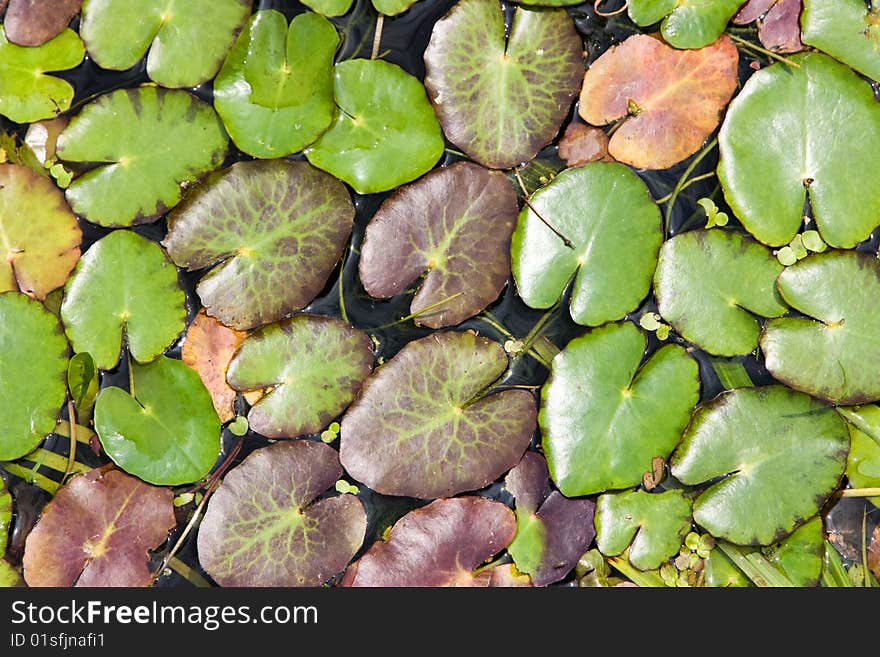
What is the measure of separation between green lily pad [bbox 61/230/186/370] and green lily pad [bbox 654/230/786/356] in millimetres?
1557

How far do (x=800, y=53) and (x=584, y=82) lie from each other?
2.24ft

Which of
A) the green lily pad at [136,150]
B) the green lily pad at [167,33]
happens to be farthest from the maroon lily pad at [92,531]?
the green lily pad at [167,33]

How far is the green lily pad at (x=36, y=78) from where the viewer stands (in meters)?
2.31

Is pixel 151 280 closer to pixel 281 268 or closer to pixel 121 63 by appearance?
pixel 281 268

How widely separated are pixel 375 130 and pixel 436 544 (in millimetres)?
1311

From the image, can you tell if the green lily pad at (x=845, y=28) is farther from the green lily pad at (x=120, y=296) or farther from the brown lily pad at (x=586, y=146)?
the green lily pad at (x=120, y=296)

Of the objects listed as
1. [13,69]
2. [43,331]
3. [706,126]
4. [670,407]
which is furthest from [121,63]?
[670,407]

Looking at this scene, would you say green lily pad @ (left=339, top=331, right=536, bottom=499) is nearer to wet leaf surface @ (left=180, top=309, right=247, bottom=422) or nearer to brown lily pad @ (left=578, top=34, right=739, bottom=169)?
wet leaf surface @ (left=180, top=309, right=247, bottom=422)

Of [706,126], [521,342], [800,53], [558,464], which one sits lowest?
[558,464]

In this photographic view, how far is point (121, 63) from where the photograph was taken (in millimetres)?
2340

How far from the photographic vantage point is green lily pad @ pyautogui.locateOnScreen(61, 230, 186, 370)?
2.31m

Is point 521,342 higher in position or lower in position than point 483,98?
lower

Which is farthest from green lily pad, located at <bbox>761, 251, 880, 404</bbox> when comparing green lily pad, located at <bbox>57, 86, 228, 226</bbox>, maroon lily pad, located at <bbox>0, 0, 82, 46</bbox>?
maroon lily pad, located at <bbox>0, 0, 82, 46</bbox>

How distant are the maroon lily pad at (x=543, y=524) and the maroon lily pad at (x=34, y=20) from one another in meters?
1.99
